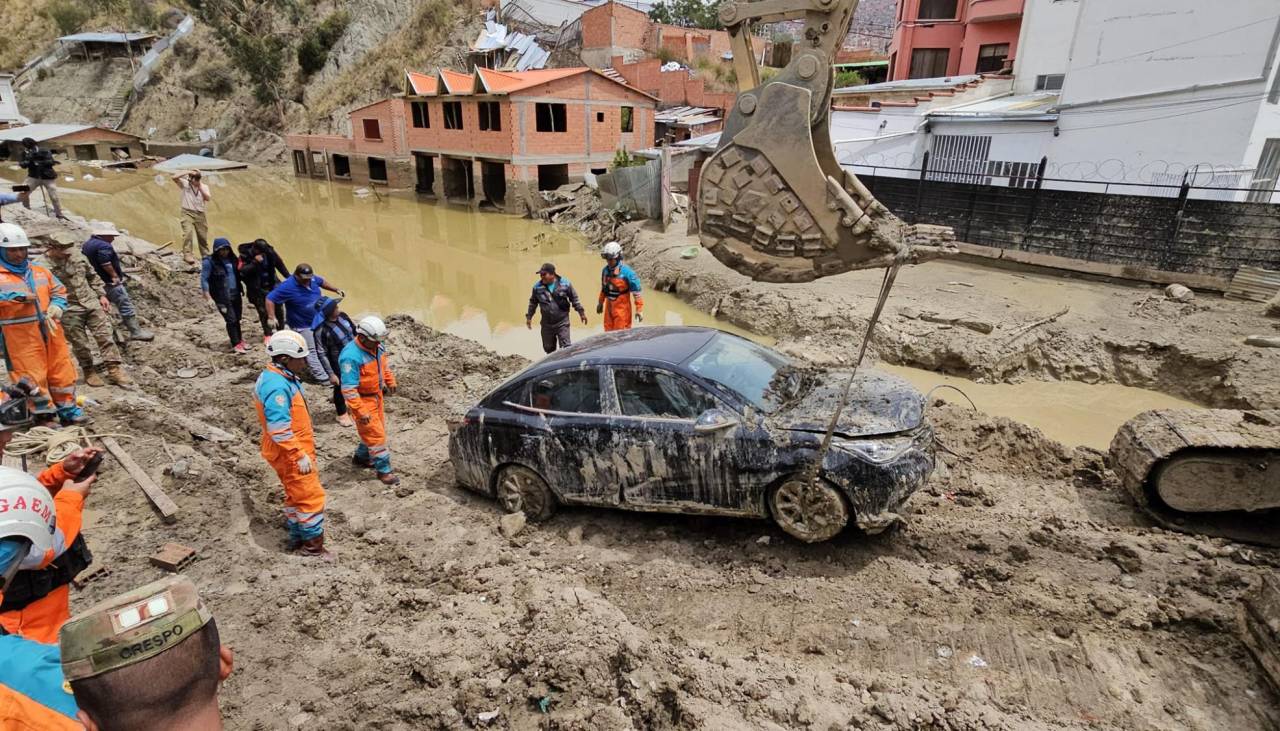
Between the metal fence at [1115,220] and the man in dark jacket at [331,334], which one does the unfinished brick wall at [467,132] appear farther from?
the man in dark jacket at [331,334]

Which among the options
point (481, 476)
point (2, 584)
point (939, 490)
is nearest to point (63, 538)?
point (2, 584)

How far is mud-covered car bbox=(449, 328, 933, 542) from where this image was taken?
15.4 ft

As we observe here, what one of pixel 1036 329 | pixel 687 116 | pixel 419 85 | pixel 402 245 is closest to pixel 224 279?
pixel 402 245

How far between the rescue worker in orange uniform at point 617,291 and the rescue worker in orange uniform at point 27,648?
664cm

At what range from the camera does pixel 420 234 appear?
2294 cm

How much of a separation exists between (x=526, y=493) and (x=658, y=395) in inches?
63.7

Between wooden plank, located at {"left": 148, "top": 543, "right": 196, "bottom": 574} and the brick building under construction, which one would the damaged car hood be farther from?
the brick building under construction

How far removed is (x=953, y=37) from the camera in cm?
2955

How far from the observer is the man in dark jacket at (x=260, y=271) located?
9461 millimetres

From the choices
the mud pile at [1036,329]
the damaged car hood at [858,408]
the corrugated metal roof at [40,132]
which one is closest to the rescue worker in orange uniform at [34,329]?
the damaged car hood at [858,408]

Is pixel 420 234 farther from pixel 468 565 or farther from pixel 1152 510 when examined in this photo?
pixel 1152 510

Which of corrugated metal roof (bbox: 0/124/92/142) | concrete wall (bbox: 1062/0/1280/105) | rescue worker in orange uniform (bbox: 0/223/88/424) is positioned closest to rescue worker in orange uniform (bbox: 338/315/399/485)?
rescue worker in orange uniform (bbox: 0/223/88/424)

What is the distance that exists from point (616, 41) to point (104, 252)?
1474 inches

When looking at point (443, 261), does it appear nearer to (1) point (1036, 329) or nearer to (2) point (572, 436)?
(2) point (572, 436)
